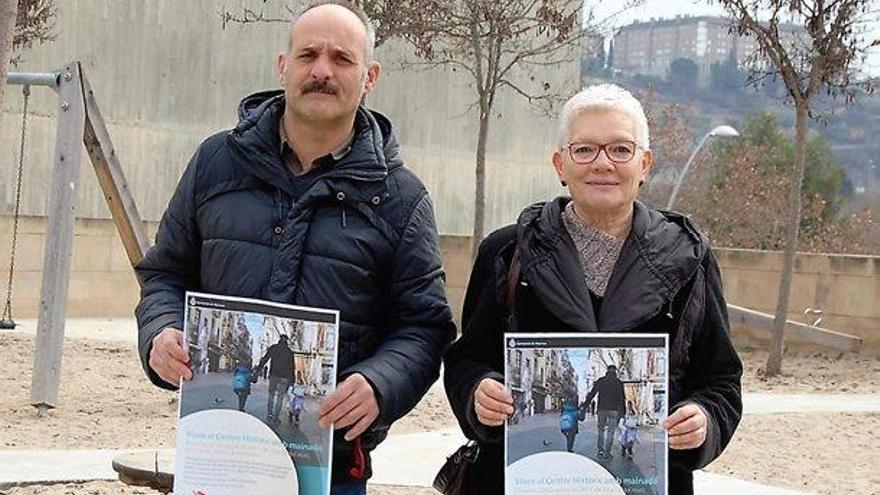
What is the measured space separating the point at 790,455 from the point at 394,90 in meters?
17.1

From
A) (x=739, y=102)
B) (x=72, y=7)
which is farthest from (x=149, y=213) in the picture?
(x=739, y=102)

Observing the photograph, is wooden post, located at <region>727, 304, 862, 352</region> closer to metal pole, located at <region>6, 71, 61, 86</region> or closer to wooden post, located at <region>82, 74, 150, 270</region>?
wooden post, located at <region>82, 74, 150, 270</region>

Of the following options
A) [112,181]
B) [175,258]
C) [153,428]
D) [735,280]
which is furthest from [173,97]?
[175,258]

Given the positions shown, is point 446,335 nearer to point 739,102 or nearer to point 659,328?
point 659,328

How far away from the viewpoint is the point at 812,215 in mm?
36281

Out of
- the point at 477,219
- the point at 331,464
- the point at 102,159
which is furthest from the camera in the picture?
the point at 477,219

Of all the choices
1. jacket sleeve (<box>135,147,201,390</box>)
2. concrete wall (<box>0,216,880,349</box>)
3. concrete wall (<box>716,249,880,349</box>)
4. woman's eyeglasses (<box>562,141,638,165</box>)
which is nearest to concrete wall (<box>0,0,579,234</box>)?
concrete wall (<box>0,216,880,349</box>)

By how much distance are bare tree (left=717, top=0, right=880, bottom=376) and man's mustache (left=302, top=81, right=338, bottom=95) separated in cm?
1275

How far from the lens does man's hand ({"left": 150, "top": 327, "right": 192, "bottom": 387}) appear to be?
322cm

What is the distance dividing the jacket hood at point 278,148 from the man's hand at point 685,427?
87 centimetres

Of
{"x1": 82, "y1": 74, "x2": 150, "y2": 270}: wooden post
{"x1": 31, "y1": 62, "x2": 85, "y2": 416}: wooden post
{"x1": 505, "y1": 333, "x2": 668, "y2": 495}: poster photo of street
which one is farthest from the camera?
{"x1": 82, "y1": 74, "x2": 150, "y2": 270}: wooden post

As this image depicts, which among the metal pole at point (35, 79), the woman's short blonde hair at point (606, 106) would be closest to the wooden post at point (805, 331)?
the metal pole at point (35, 79)

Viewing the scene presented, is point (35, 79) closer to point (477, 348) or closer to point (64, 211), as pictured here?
point (64, 211)

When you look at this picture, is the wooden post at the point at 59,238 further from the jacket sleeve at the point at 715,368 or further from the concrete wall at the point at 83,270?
the concrete wall at the point at 83,270
